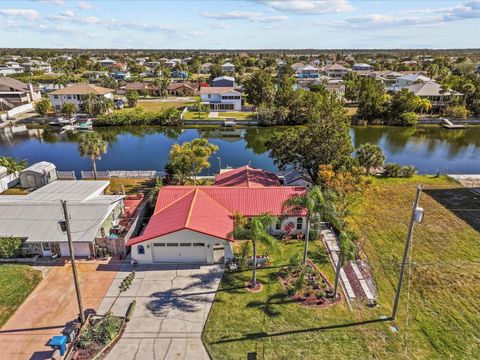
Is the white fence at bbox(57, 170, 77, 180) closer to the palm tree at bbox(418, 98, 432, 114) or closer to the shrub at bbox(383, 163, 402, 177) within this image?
the shrub at bbox(383, 163, 402, 177)

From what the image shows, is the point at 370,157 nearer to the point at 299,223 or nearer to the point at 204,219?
the point at 299,223

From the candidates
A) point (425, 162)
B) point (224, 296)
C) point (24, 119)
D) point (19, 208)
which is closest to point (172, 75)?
point (24, 119)

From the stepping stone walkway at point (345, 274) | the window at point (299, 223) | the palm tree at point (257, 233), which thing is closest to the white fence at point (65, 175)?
the window at point (299, 223)

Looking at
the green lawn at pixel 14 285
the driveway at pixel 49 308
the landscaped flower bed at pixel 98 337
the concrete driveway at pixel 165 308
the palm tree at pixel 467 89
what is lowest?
the driveway at pixel 49 308

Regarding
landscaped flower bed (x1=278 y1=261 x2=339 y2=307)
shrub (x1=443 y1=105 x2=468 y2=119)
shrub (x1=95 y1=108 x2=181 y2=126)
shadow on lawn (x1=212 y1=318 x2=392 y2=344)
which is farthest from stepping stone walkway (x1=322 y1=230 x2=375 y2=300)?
shrub (x1=443 y1=105 x2=468 y2=119)

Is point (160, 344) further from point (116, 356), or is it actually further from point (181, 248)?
point (181, 248)

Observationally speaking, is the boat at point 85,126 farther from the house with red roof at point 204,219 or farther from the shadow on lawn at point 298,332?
the shadow on lawn at point 298,332
